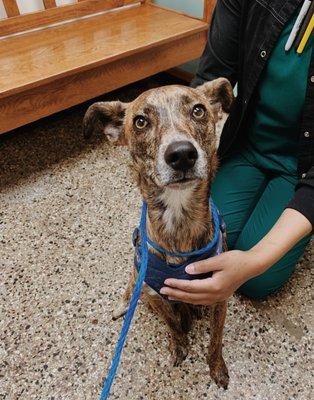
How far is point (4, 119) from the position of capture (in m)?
1.92

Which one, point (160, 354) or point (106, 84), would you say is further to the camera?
point (106, 84)

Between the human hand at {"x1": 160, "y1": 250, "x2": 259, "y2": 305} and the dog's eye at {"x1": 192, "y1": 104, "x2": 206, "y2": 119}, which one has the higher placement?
the dog's eye at {"x1": 192, "y1": 104, "x2": 206, "y2": 119}

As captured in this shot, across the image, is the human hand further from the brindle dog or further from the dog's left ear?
the dog's left ear

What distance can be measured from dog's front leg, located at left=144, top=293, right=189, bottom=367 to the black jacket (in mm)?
540

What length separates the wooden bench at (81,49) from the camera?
1.95m

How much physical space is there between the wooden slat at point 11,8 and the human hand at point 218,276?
2.10 m

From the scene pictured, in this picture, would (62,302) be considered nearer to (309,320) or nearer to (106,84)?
(309,320)

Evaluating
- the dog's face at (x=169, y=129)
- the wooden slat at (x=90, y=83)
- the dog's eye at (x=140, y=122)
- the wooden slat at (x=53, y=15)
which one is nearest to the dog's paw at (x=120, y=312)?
the dog's face at (x=169, y=129)

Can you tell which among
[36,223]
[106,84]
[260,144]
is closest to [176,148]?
[260,144]

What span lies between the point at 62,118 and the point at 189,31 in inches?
42.3

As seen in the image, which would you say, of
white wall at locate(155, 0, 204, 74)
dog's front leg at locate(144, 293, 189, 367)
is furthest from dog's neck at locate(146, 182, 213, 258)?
white wall at locate(155, 0, 204, 74)

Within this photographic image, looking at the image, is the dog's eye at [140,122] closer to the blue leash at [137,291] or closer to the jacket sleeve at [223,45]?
the blue leash at [137,291]

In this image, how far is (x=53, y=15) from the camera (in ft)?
8.02

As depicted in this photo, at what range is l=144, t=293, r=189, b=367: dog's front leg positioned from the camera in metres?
1.28
